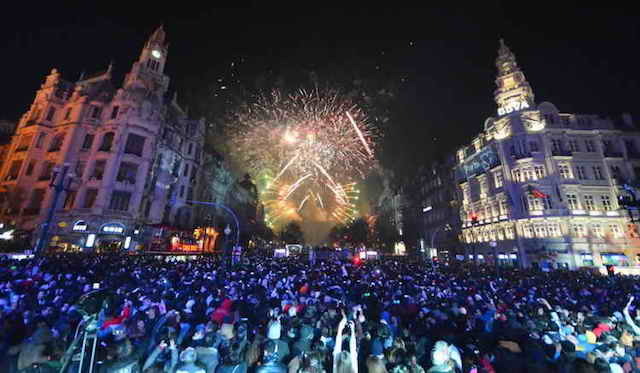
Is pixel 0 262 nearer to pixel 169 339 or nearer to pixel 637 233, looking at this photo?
pixel 169 339

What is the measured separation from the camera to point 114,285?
503 inches

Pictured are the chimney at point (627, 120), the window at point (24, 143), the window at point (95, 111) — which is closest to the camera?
the window at point (24, 143)

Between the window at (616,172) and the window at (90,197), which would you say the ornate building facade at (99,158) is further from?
the window at (616,172)

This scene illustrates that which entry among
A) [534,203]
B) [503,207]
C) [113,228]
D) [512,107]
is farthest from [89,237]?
[512,107]

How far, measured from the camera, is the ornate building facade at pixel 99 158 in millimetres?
33625

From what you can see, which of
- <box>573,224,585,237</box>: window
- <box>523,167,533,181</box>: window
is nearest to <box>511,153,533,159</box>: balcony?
<box>523,167,533,181</box>: window

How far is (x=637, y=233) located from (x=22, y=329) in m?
55.7

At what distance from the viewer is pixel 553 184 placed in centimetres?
3797

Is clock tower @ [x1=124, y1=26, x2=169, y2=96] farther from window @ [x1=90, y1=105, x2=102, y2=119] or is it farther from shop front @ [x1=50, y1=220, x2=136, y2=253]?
shop front @ [x1=50, y1=220, x2=136, y2=253]

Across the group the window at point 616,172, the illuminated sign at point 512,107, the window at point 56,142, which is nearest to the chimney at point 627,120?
the window at point 616,172

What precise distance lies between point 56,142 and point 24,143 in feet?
15.3

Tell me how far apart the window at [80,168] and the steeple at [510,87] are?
6494cm

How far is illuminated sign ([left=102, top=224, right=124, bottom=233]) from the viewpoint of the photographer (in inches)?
1306

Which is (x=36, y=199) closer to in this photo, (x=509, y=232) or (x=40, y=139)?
(x=40, y=139)
